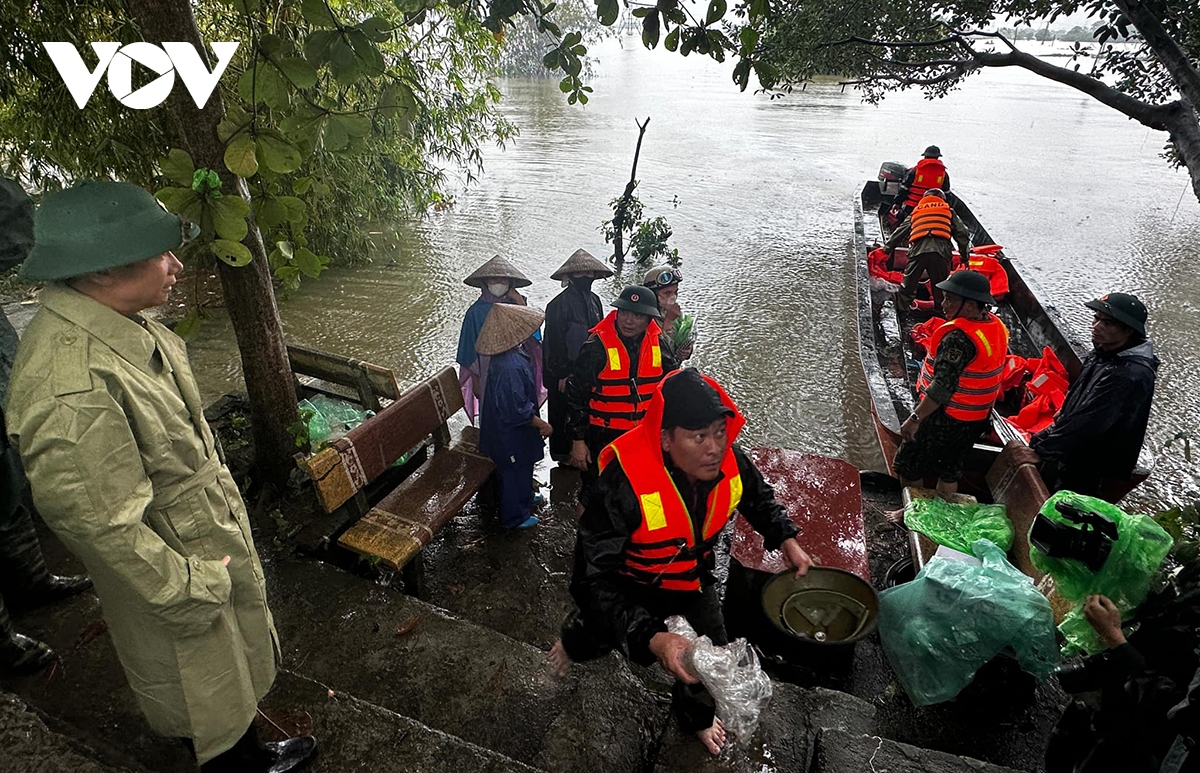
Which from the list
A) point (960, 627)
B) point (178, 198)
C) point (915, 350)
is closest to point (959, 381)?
point (960, 627)

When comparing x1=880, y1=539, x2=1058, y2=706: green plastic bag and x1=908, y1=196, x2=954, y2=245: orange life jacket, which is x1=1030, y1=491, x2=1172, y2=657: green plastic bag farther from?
x1=908, y1=196, x2=954, y2=245: orange life jacket

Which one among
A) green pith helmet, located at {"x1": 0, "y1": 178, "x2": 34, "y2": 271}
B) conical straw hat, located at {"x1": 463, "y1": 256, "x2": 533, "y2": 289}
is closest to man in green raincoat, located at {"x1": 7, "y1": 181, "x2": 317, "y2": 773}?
green pith helmet, located at {"x1": 0, "y1": 178, "x2": 34, "y2": 271}

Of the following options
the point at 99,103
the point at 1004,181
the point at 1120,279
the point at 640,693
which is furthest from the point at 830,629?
the point at 1004,181

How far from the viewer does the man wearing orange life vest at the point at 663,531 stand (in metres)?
2.19

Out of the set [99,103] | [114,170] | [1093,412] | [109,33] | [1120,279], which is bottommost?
[1120,279]

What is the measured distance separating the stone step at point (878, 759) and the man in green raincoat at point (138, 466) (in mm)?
1933

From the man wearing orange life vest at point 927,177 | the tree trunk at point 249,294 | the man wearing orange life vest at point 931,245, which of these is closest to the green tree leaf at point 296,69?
the tree trunk at point 249,294

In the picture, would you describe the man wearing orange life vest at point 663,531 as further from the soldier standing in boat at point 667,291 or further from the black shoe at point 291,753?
the soldier standing in boat at point 667,291

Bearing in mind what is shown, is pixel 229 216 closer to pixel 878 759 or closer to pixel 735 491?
pixel 735 491

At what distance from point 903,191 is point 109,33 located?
35.6ft

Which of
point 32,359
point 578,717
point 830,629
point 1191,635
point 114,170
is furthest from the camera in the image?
point 114,170

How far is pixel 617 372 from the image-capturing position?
13.4 ft

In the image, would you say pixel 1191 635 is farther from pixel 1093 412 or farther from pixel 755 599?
pixel 1093 412

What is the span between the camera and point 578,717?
2.62m
